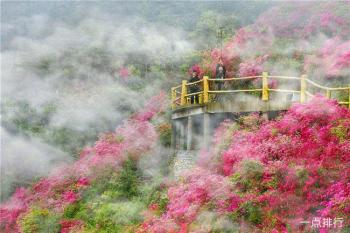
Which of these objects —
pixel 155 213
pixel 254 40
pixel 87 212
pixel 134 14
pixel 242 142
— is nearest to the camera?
pixel 242 142

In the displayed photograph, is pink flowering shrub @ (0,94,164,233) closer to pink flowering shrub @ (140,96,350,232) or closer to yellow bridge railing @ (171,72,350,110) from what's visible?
yellow bridge railing @ (171,72,350,110)

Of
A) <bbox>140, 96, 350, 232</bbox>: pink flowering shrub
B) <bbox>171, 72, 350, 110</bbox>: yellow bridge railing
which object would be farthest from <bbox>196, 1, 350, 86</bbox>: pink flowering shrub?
<bbox>140, 96, 350, 232</bbox>: pink flowering shrub

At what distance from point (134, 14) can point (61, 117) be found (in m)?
8.50

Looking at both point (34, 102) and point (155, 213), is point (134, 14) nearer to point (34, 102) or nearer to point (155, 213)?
point (34, 102)

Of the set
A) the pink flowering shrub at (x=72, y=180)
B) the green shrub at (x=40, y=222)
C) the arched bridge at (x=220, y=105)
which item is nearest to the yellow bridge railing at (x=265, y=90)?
the arched bridge at (x=220, y=105)

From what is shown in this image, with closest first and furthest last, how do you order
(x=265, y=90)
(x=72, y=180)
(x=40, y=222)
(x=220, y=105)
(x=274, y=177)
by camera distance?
1. (x=274, y=177)
2. (x=265, y=90)
3. (x=220, y=105)
4. (x=40, y=222)
5. (x=72, y=180)

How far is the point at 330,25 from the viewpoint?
60.8ft

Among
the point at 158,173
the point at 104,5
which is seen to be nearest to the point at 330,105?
the point at 158,173

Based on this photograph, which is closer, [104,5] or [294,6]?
[294,6]

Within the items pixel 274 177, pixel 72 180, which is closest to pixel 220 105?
pixel 274 177

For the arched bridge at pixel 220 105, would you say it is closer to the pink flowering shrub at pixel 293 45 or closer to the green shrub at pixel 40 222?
the pink flowering shrub at pixel 293 45

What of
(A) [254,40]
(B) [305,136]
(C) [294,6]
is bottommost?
(B) [305,136]

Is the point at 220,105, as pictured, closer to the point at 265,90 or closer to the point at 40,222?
the point at 265,90

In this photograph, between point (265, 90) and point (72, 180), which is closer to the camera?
point (265, 90)
